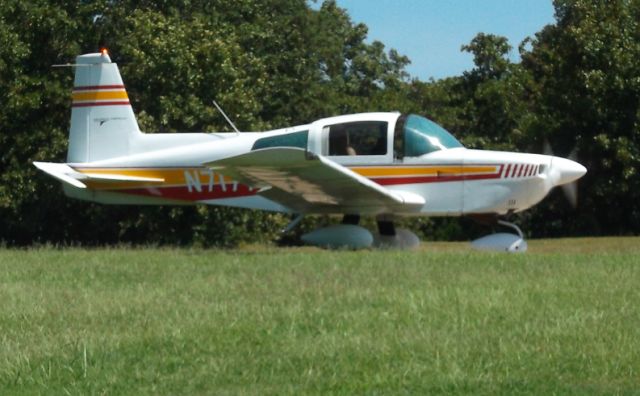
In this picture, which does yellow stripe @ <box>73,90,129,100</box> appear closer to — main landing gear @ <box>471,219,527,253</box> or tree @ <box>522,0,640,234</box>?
main landing gear @ <box>471,219,527,253</box>

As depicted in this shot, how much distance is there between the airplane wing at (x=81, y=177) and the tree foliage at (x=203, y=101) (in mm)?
4122

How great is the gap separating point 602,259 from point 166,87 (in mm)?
12096

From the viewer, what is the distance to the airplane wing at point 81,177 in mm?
17688

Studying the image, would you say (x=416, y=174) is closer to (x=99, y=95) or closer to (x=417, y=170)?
(x=417, y=170)

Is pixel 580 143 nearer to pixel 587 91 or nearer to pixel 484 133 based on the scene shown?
pixel 587 91

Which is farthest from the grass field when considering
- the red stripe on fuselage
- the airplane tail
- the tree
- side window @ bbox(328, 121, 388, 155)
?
the tree

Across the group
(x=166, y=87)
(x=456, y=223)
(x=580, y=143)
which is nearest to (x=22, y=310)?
(x=166, y=87)

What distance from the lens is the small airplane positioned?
50.9 ft

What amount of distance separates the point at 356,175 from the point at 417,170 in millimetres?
1121

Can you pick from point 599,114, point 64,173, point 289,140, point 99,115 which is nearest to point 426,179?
point 289,140

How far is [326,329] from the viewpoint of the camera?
8000mm

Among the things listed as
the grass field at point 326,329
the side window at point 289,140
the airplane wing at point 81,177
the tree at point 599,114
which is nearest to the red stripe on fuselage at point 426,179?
the side window at point 289,140

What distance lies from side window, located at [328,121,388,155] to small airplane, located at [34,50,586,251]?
0.04ft

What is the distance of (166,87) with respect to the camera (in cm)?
2277
